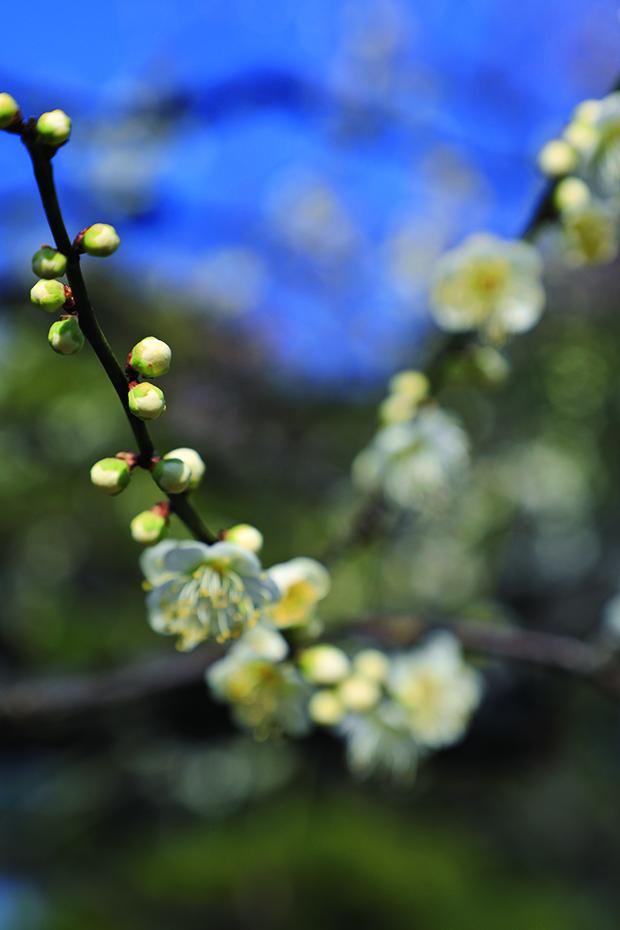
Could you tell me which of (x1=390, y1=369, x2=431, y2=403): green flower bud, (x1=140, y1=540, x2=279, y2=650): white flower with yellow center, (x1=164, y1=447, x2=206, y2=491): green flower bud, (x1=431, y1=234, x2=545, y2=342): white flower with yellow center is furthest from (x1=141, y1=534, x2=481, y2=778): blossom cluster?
(x1=431, y1=234, x2=545, y2=342): white flower with yellow center

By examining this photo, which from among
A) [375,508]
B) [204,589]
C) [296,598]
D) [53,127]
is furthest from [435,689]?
[53,127]

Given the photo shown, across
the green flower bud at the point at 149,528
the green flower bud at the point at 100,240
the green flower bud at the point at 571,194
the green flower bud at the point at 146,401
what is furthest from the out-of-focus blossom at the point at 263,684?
the green flower bud at the point at 571,194

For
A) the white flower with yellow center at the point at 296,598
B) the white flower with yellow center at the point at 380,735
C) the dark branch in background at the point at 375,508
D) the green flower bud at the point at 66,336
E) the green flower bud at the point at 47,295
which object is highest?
the dark branch in background at the point at 375,508

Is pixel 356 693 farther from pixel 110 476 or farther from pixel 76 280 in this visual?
pixel 76 280

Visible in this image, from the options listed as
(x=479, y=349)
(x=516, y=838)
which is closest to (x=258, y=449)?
(x=479, y=349)

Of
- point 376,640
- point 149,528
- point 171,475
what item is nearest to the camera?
point 171,475

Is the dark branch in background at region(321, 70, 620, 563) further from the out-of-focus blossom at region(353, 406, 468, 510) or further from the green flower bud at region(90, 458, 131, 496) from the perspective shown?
the green flower bud at region(90, 458, 131, 496)

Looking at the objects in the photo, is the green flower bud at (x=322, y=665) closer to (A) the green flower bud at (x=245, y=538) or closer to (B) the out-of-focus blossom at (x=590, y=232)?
(A) the green flower bud at (x=245, y=538)
